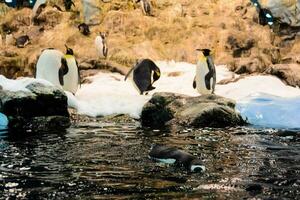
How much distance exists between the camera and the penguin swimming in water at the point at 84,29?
66.3 feet

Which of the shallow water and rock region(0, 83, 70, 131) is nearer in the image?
the shallow water

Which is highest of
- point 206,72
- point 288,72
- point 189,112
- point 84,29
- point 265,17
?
point 265,17

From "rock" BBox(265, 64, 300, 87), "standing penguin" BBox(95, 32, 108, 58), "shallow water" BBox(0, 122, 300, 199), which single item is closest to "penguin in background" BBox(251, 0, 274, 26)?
"rock" BBox(265, 64, 300, 87)

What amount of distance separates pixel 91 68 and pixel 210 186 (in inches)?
535

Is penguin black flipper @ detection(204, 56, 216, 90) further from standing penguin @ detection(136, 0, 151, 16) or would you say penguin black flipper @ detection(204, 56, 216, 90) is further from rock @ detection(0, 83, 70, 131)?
standing penguin @ detection(136, 0, 151, 16)

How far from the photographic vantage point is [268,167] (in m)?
5.52

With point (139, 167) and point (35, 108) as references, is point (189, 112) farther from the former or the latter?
point (139, 167)

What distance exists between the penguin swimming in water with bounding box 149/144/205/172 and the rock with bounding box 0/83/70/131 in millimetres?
3863

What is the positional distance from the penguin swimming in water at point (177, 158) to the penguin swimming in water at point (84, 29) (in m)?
14.7

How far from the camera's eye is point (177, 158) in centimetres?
563

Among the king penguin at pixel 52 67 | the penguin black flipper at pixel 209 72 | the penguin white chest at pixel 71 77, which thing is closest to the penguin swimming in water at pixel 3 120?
the king penguin at pixel 52 67

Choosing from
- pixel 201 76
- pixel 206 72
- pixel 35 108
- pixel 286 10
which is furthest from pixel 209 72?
pixel 286 10

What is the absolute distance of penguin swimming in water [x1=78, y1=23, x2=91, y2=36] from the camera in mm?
20219

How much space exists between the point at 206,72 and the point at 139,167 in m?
8.31
